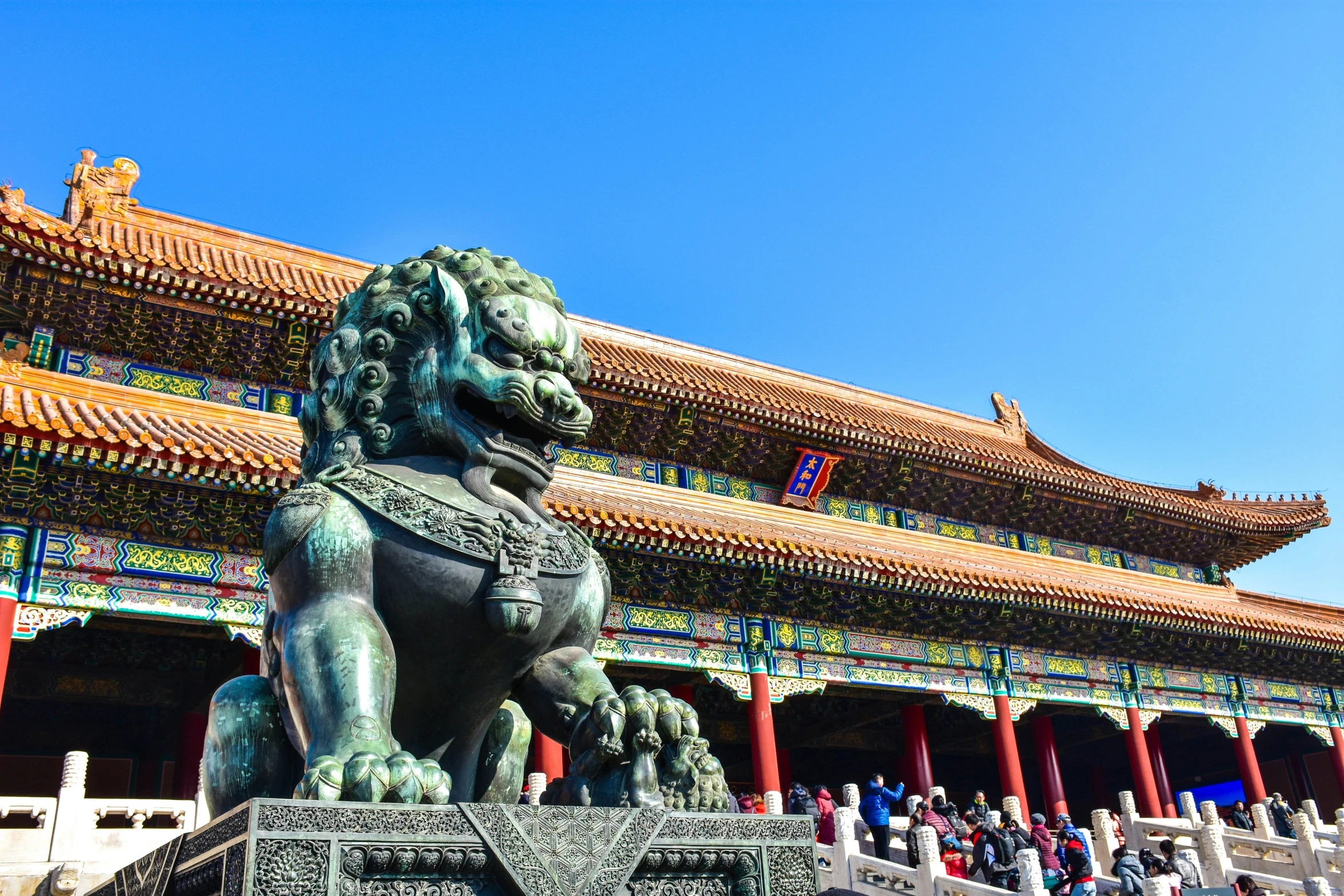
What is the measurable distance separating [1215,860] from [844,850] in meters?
4.41

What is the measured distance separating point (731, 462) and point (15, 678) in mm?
9635

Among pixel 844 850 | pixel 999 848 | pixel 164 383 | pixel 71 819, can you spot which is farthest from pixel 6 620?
pixel 999 848

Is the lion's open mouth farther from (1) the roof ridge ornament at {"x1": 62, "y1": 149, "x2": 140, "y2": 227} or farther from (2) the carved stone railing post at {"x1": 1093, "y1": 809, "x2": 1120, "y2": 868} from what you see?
(1) the roof ridge ornament at {"x1": 62, "y1": 149, "x2": 140, "y2": 227}

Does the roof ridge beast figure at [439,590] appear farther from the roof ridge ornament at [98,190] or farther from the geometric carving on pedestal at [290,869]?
the roof ridge ornament at [98,190]

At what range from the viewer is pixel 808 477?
16750mm

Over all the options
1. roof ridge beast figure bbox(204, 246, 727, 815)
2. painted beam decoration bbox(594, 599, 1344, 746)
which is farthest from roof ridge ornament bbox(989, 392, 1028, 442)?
roof ridge beast figure bbox(204, 246, 727, 815)

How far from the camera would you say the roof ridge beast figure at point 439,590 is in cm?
227

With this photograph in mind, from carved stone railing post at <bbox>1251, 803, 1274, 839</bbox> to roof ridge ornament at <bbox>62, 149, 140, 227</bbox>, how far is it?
1571 cm

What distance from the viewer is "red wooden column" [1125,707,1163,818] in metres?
15.5

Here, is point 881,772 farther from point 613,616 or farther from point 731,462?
point 613,616

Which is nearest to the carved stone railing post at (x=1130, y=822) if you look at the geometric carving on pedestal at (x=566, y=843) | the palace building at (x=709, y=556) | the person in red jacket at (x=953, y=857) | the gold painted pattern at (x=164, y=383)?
the palace building at (x=709, y=556)

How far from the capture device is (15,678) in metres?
12.1

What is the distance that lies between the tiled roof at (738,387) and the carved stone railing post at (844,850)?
680cm

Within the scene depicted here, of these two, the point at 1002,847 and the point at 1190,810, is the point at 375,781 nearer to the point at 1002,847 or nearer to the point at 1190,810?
the point at 1002,847
